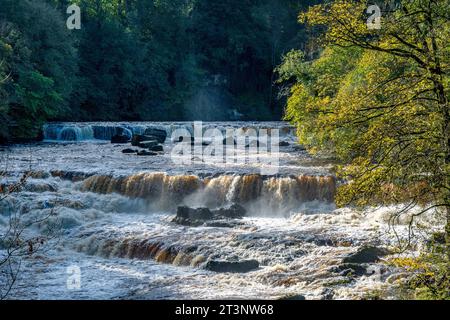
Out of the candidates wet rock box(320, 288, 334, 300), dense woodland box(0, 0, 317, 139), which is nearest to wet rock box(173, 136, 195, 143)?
dense woodland box(0, 0, 317, 139)

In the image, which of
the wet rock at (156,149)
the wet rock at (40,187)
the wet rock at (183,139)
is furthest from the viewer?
the wet rock at (183,139)

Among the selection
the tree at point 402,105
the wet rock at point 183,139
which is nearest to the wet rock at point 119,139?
the wet rock at point 183,139

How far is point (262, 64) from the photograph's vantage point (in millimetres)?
70375

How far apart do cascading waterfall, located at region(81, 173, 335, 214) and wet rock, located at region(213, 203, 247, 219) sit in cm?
99

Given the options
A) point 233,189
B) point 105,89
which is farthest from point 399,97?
point 105,89

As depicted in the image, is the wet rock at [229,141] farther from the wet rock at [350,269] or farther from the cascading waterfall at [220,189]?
the wet rock at [350,269]

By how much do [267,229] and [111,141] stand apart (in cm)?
2066

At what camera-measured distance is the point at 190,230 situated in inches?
613

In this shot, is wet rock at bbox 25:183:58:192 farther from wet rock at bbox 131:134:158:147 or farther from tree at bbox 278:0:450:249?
tree at bbox 278:0:450:249

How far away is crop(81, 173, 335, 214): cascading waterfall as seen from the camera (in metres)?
18.8

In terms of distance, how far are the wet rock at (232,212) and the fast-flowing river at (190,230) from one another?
27 cm

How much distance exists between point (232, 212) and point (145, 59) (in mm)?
43916

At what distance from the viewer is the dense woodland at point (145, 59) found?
3525cm
